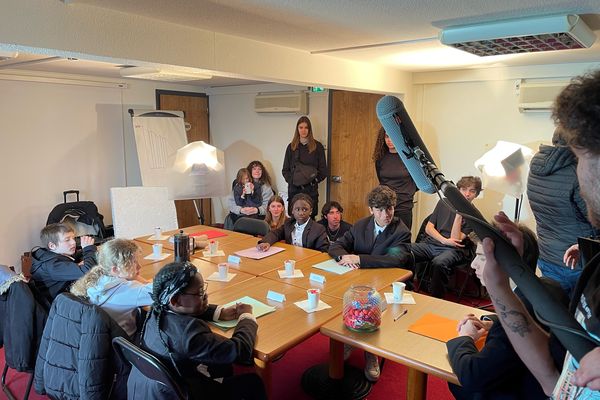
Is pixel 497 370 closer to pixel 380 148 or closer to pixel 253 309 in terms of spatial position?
pixel 253 309

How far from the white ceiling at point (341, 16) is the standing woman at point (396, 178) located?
5.33 feet

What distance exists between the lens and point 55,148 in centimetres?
506

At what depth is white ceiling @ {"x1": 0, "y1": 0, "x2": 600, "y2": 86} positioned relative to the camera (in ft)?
6.06

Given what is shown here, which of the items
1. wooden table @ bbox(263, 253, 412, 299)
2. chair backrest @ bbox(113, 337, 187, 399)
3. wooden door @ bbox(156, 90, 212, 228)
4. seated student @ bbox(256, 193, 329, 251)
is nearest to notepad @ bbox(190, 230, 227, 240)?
seated student @ bbox(256, 193, 329, 251)

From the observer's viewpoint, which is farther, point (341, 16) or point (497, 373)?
point (341, 16)

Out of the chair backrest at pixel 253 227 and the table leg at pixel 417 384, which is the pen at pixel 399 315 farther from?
the chair backrest at pixel 253 227

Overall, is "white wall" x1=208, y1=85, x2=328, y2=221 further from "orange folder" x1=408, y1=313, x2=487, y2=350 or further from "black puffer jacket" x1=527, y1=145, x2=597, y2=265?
"orange folder" x1=408, y1=313, x2=487, y2=350

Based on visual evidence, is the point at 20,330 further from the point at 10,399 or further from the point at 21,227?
the point at 21,227

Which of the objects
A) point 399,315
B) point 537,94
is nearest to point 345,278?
point 399,315

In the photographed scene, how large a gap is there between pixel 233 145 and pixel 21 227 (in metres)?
2.96

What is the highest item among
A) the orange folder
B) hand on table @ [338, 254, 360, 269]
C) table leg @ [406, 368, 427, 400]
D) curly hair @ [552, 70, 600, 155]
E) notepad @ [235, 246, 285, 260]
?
curly hair @ [552, 70, 600, 155]

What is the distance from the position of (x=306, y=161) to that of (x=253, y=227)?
59.1 inches

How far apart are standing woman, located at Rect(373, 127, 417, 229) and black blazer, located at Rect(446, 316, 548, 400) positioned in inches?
118

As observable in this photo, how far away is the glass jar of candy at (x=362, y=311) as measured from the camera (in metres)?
1.91
